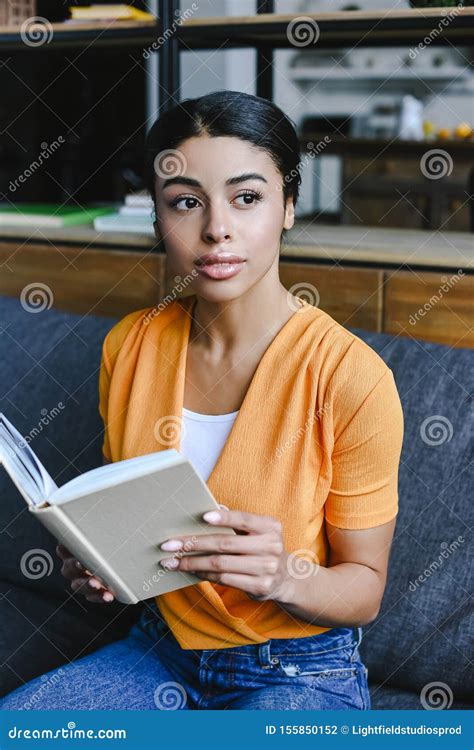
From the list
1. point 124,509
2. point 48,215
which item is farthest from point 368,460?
point 48,215

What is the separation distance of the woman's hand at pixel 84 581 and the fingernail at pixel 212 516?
253 millimetres

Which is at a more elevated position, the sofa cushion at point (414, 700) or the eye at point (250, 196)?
the eye at point (250, 196)

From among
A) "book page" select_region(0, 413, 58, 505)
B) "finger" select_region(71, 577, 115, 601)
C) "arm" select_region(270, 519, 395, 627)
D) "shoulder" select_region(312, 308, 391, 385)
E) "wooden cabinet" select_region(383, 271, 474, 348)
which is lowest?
"arm" select_region(270, 519, 395, 627)

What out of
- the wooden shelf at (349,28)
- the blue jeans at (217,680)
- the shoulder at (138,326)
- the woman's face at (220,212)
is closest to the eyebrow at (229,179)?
the woman's face at (220,212)

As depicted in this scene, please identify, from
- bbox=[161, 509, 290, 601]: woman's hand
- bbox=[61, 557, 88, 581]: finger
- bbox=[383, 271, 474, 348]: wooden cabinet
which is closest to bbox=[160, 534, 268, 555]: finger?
bbox=[161, 509, 290, 601]: woman's hand

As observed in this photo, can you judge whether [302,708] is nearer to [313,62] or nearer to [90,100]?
[90,100]

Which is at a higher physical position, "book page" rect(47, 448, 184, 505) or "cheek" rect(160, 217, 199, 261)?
"cheek" rect(160, 217, 199, 261)

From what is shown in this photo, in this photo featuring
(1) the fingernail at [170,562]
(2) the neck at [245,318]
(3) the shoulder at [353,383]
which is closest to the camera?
(1) the fingernail at [170,562]

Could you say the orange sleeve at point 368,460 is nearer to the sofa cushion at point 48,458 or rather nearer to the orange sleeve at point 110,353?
the orange sleeve at point 110,353

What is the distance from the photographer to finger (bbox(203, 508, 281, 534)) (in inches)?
35.0

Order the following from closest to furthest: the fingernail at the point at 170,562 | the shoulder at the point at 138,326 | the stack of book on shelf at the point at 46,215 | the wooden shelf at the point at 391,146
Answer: the fingernail at the point at 170,562, the shoulder at the point at 138,326, the stack of book on shelf at the point at 46,215, the wooden shelf at the point at 391,146

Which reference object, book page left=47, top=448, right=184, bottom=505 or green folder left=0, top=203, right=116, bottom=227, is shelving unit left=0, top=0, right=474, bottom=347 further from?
book page left=47, top=448, right=184, bottom=505

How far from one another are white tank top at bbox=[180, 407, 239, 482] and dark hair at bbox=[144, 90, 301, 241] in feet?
0.99

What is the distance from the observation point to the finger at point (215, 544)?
92 centimetres
